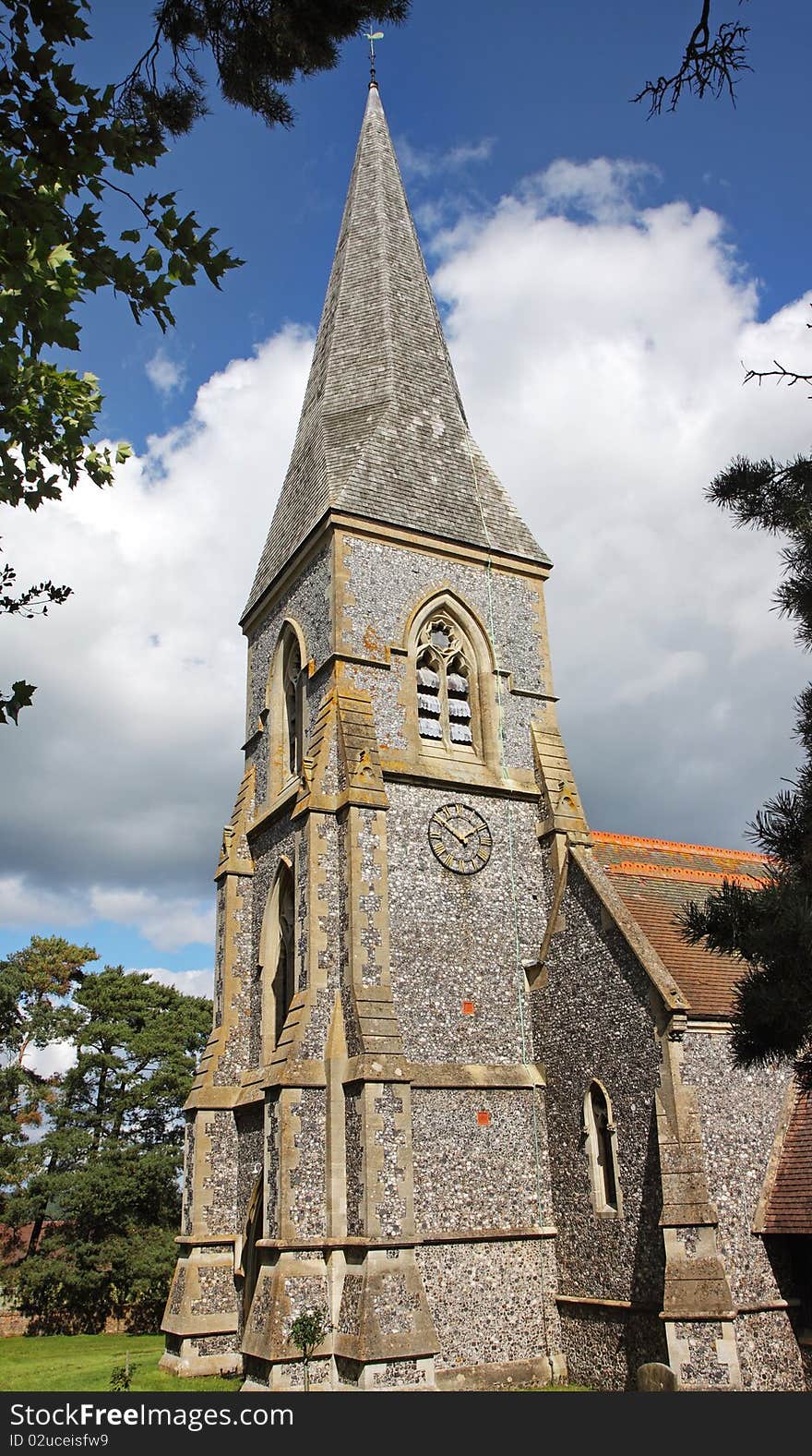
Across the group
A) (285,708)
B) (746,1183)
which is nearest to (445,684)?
(285,708)

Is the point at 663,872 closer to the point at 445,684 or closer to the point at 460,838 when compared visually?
the point at 460,838

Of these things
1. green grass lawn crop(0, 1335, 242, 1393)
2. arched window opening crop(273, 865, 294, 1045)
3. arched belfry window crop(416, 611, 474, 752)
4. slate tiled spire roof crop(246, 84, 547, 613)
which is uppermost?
slate tiled spire roof crop(246, 84, 547, 613)

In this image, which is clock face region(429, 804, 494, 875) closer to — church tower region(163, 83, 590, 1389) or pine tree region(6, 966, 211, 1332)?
church tower region(163, 83, 590, 1389)

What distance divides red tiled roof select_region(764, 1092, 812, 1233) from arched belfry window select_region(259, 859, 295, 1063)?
300 inches

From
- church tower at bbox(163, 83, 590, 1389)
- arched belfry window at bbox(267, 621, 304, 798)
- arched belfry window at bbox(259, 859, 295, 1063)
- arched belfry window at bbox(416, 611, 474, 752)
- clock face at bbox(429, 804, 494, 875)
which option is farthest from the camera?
arched belfry window at bbox(267, 621, 304, 798)

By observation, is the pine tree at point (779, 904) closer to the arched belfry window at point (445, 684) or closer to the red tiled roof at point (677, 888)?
the red tiled roof at point (677, 888)

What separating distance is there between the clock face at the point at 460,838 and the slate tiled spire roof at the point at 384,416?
5.37 m

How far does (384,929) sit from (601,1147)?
163 inches

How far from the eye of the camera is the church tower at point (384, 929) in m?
12.9

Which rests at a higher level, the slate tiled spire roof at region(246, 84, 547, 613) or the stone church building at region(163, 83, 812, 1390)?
the slate tiled spire roof at region(246, 84, 547, 613)

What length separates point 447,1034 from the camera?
48.3 ft

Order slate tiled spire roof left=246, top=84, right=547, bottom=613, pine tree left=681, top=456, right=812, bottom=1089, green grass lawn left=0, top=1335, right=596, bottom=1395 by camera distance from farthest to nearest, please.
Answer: slate tiled spire roof left=246, top=84, right=547, bottom=613, green grass lawn left=0, top=1335, right=596, bottom=1395, pine tree left=681, top=456, right=812, bottom=1089

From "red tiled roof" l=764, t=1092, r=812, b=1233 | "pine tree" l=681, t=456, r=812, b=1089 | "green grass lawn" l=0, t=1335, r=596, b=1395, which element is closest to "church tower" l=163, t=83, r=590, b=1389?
"green grass lawn" l=0, t=1335, r=596, b=1395

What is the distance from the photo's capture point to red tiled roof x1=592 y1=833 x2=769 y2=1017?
14.3m
